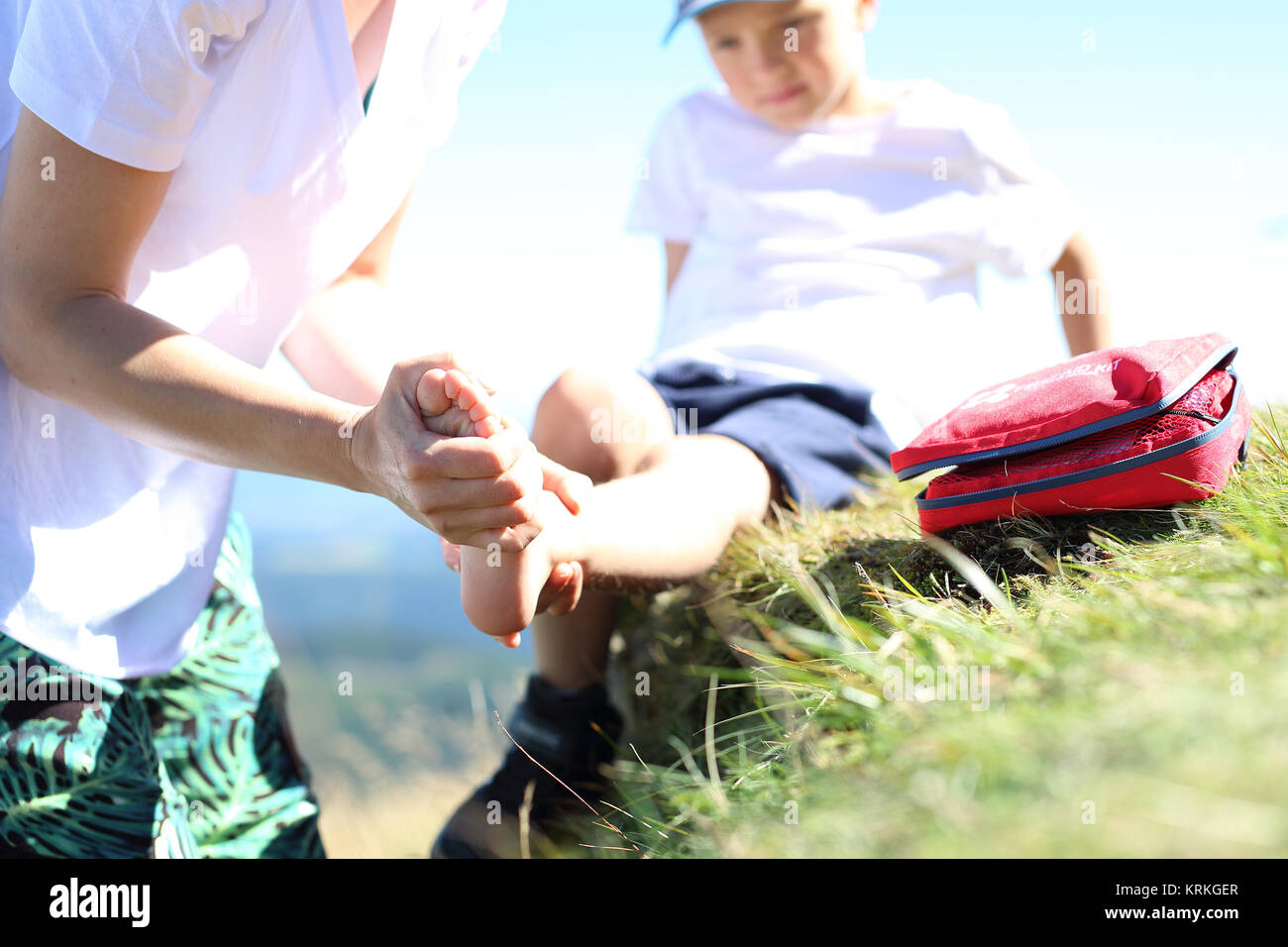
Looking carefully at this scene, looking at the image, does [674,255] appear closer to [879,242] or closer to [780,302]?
[780,302]

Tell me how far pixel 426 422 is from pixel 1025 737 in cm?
88

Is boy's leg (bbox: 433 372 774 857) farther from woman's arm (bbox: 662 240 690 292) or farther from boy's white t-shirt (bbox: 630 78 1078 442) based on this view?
woman's arm (bbox: 662 240 690 292)

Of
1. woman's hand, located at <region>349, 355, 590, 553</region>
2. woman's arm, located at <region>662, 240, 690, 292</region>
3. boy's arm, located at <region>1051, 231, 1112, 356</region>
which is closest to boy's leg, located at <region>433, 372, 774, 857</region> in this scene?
woman's hand, located at <region>349, 355, 590, 553</region>

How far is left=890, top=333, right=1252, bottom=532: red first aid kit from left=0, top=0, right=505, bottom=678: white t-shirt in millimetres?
1120

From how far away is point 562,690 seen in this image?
7.32 feet

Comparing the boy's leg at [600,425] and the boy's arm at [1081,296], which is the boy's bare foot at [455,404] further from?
the boy's arm at [1081,296]

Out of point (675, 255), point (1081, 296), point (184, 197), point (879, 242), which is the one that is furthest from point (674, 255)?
point (184, 197)

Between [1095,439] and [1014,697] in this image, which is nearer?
[1014,697]

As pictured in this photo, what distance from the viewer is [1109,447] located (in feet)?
4.71

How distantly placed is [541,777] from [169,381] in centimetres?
122
